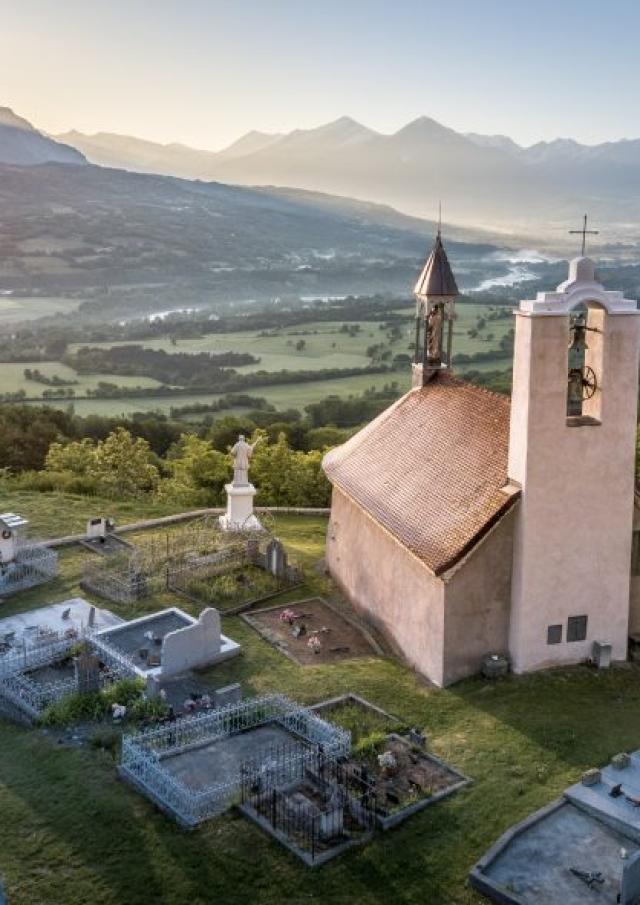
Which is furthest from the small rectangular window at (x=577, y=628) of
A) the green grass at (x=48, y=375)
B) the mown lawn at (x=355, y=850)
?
the green grass at (x=48, y=375)

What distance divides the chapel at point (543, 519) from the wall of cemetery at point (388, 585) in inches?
2.8

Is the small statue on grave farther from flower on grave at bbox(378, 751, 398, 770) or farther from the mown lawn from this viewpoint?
flower on grave at bbox(378, 751, 398, 770)

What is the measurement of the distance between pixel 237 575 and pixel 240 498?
535 cm

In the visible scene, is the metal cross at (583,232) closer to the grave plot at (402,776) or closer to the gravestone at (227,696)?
the grave plot at (402,776)

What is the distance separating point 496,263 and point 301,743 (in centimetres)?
17333

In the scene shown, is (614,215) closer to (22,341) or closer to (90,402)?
(22,341)

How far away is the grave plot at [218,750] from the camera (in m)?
16.4

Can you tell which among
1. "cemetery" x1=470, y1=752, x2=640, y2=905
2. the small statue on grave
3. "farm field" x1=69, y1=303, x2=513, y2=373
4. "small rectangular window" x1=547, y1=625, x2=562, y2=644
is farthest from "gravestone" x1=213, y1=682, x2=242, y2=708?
"farm field" x1=69, y1=303, x2=513, y2=373

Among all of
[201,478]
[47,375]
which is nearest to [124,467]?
[201,478]

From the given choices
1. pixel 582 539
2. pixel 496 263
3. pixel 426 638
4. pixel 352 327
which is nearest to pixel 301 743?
pixel 426 638

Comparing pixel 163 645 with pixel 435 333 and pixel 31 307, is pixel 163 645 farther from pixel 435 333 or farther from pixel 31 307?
pixel 31 307

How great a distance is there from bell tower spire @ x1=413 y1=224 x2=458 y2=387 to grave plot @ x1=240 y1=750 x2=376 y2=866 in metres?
14.8

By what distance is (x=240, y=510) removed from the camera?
3403 cm

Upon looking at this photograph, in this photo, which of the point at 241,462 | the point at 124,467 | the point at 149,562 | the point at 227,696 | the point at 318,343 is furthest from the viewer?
the point at 318,343
